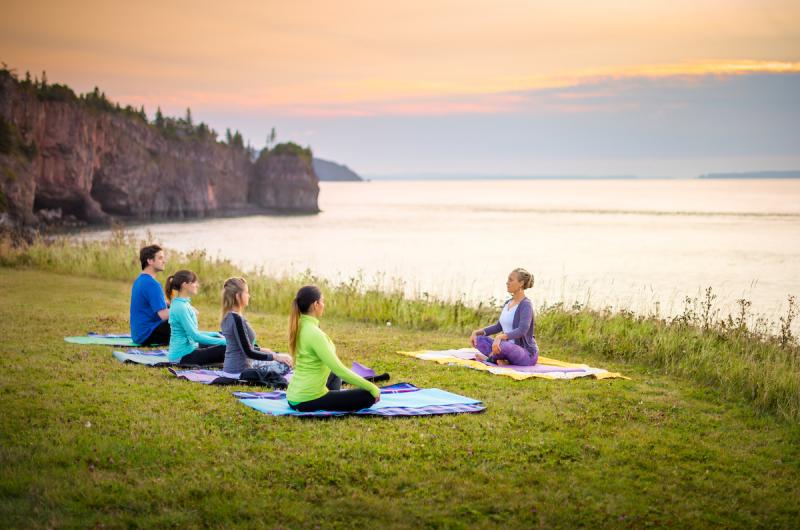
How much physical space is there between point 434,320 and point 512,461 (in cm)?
981

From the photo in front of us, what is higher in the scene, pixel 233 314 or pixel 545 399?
pixel 233 314

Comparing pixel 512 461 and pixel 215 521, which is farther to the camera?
pixel 512 461

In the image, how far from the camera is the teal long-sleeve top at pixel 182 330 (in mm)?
10789

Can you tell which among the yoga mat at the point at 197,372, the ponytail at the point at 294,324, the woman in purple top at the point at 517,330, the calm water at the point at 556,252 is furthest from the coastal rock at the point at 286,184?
the ponytail at the point at 294,324

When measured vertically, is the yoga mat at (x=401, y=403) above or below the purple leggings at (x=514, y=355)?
below

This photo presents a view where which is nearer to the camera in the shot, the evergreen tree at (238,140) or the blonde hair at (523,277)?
the blonde hair at (523,277)

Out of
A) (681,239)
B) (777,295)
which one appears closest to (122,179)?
(681,239)

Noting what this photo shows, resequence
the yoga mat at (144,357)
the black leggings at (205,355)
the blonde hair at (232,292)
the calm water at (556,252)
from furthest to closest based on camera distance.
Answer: the calm water at (556,252), the black leggings at (205,355), the yoga mat at (144,357), the blonde hair at (232,292)

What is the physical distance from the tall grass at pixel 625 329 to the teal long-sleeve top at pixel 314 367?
5.17 metres

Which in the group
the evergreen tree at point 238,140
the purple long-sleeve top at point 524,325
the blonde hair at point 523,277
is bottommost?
the purple long-sleeve top at point 524,325

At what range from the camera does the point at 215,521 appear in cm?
555

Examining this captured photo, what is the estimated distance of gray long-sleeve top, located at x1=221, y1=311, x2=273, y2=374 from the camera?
984 cm

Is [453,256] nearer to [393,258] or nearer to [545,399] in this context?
[393,258]

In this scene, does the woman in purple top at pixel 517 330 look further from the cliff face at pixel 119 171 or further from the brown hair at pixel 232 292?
the cliff face at pixel 119 171
